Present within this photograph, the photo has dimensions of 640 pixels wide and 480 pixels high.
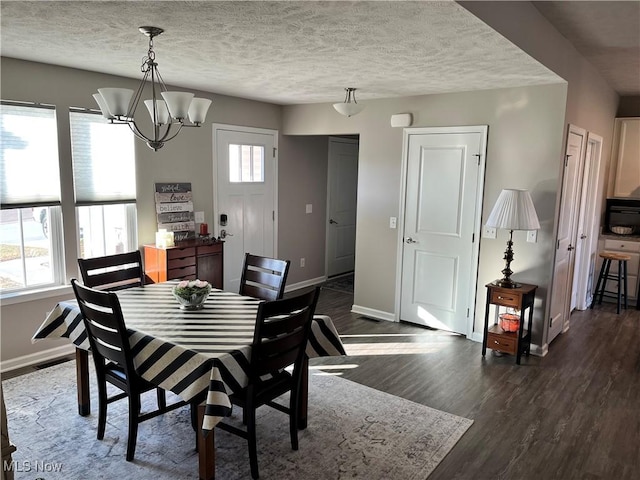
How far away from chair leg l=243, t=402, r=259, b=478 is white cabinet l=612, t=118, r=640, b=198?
5516 millimetres

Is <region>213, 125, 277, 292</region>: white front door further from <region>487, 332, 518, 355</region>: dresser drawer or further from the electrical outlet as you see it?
<region>487, 332, 518, 355</region>: dresser drawer

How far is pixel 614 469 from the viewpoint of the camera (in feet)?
8.68

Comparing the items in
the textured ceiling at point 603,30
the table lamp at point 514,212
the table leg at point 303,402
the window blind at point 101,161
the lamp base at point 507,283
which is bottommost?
the table leg at point 303,402

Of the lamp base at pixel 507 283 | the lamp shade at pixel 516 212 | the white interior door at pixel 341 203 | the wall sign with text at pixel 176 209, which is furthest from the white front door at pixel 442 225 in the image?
the wall sign with text at pixel 176 209

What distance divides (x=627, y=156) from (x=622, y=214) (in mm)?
824

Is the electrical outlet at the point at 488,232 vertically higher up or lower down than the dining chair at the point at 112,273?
higher up

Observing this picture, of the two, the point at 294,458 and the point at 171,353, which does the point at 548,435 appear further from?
the point at 171,353

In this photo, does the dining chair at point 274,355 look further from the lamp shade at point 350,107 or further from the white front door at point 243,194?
the white front door at point 243,194

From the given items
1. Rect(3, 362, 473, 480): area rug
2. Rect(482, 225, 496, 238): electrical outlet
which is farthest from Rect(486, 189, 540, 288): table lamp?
Rect(3, 362, 473, 480): area rug

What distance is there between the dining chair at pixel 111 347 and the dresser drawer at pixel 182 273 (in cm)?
171

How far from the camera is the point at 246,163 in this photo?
219 inches

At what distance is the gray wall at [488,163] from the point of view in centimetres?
405

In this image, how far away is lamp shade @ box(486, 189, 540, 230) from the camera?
384cm

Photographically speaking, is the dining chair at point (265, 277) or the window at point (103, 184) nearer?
the dining chair at point (265, 277)
